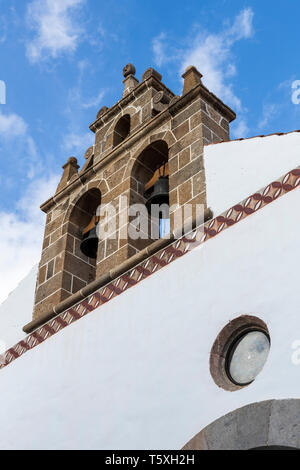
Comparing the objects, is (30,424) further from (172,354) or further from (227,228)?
(227,228)

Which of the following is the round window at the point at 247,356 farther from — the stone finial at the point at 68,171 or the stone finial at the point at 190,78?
the stone finial at the point at 68,171

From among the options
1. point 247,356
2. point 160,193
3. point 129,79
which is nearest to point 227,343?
point 247,356

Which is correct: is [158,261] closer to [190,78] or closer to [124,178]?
[124,178]

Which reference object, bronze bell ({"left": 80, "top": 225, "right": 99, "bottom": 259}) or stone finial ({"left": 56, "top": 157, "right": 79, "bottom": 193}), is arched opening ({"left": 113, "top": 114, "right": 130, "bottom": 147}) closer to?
stone finial ({"left": 56, "top": 157, "right": 79, "bottom": 193})

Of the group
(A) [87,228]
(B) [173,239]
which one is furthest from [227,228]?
(A) [87,228]

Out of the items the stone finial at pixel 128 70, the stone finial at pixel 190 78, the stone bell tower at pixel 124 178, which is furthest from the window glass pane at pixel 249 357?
the stone finial at pixel 128 70

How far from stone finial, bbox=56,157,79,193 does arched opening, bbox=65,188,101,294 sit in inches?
20.6

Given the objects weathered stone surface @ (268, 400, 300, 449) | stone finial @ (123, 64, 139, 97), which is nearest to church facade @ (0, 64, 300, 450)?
weathered stone surface @ (268, 400, 300, 449)

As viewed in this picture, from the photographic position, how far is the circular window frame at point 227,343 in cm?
444

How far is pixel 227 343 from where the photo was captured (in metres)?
4.59

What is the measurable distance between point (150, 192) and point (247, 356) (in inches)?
120

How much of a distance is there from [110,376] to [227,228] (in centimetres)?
131
